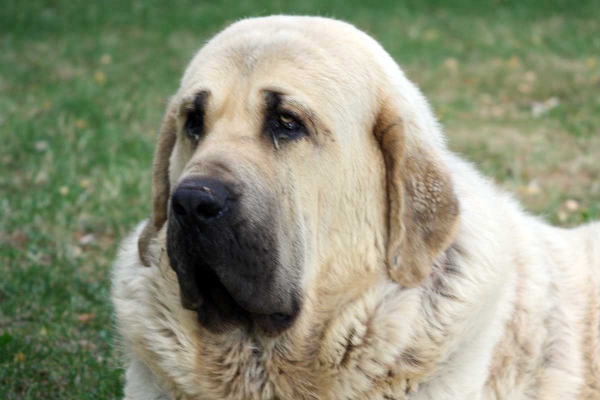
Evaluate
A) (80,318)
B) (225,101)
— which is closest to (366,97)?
(225,101)

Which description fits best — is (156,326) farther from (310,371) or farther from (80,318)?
(80,318)

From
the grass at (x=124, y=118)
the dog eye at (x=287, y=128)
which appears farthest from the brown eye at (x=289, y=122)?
the grass at (x=124, y=118)

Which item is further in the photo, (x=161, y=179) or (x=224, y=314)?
(x=161, y=179)

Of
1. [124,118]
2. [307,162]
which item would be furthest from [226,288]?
[124,118]

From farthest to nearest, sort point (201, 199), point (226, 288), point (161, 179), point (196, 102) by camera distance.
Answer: point (161, 179)
point (196, 102)
point (226, 288)
point (201, 199)

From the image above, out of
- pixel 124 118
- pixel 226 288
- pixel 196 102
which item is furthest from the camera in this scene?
pixel 124 118

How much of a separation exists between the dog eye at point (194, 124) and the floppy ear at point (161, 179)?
0.18 m

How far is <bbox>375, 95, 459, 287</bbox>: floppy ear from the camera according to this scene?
3.05 meters

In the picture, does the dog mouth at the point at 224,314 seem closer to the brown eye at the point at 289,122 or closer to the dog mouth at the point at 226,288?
the dog mouth at the point at 226,288

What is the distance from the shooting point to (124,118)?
28.1 ft

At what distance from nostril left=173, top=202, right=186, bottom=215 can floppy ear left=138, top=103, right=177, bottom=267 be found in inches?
25.3

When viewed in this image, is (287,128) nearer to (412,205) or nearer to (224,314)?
(412,205)

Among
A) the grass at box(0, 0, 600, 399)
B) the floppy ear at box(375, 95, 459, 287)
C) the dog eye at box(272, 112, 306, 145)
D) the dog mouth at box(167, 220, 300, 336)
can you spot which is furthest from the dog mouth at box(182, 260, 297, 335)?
the grass at box(0, 0, 600, 399)

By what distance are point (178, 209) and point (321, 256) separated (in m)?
0.60
